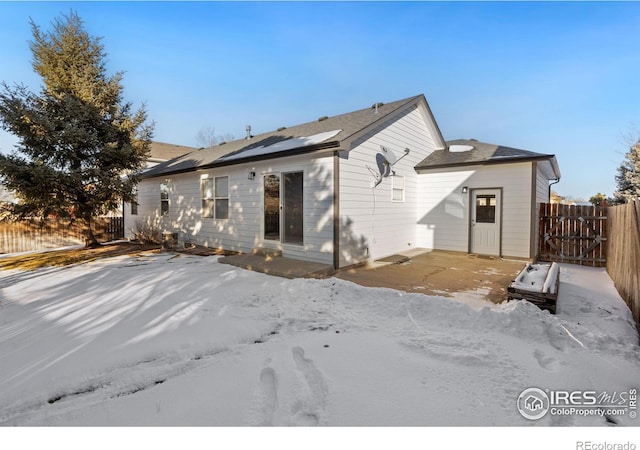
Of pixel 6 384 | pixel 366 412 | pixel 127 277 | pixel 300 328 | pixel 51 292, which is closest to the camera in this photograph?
pixel 366 412

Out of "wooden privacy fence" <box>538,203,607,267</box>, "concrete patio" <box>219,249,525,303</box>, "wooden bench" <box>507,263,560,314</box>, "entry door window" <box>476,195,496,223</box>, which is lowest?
"concrete patio" <box>219,249,525,303</box>

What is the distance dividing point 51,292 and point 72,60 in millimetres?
9806

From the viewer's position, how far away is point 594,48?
7695 mm

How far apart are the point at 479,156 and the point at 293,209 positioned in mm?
5928

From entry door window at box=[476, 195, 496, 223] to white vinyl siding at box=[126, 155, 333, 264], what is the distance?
5.07 metres

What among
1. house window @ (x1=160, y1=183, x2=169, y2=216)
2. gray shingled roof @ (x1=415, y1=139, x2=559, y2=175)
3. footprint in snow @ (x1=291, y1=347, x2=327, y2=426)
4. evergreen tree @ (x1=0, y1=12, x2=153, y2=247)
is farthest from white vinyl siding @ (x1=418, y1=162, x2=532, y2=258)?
evergreen tree @ (x1=0, y1=12, x2=153, y2=247)

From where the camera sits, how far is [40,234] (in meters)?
11.9

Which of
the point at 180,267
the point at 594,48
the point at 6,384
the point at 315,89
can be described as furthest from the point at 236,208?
the point at 315,89

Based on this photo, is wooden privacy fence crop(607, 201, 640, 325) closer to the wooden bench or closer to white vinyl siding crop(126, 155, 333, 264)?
the wooden bench

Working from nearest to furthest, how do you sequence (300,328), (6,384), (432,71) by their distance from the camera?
1. (6,384)
2. (300,328)
3. (432,71)

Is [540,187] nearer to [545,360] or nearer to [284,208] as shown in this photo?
[284,208]

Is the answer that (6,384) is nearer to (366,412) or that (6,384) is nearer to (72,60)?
(366,412)

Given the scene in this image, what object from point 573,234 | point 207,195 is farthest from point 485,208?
point 207,195

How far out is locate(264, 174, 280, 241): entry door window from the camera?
8133 millimetres
